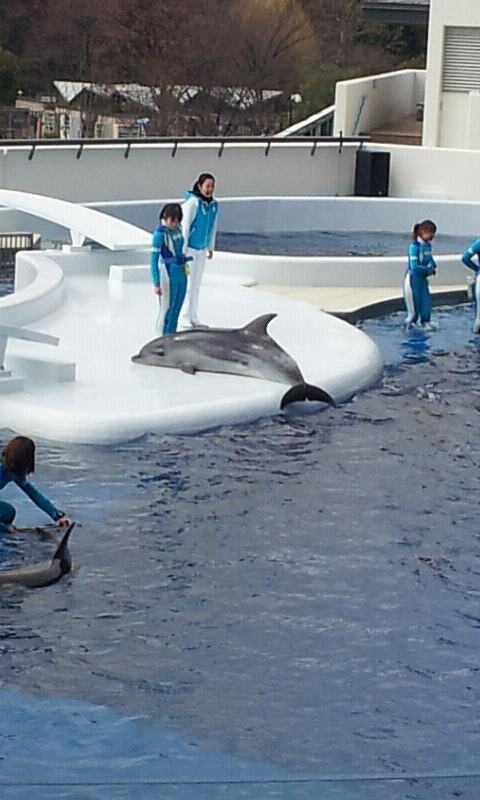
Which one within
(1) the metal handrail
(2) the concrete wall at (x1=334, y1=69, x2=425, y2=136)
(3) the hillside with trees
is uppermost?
(3) the hillside with trees

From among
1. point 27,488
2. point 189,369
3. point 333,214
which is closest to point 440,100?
point 333,214

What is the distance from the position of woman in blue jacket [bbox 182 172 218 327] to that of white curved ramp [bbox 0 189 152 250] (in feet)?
8.49

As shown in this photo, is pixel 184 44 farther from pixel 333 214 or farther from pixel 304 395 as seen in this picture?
pixel 304 395

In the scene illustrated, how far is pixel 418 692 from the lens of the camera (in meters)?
6.17

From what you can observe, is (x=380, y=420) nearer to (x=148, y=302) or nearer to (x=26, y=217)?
(x=148, y=302)

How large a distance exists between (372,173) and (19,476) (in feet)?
57.7

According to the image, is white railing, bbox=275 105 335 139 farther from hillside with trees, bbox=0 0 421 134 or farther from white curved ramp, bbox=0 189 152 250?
white curved ramp, bbox=0 189 152 250

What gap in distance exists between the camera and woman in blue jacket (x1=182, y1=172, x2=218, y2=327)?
462 inches

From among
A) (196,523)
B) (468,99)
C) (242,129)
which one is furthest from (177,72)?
(196,523)

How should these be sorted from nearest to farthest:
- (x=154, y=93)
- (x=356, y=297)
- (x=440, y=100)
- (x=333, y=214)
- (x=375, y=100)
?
(x=356, y=297)
(x=333, y=214)
(x=440, y=100)
(x=375, y=100)
(x=154, y=93)

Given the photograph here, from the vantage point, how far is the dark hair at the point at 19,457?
7387 mm

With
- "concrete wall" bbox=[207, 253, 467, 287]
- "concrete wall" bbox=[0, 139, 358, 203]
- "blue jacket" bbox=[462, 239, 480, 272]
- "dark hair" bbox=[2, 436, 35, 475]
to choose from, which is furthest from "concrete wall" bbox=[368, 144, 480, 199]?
"dark hair" bbox=[2, 436, 35, 475]

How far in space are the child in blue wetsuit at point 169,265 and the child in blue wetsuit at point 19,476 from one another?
157 inches

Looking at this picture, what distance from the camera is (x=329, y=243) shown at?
2030cm
